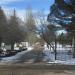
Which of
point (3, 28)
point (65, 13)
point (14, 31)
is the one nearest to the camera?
point (65, 13)

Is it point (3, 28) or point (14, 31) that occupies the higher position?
point (3, 28)

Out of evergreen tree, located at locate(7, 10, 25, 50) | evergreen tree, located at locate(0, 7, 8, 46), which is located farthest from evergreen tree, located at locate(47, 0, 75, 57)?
evergreen tree, located at locate(7, 10, 25, 50)

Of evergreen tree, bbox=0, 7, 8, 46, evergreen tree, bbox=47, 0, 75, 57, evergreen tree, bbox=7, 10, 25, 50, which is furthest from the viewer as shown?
evergreen tree, bbox=7, 10, 25, 50

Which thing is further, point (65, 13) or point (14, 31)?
point (14, 31)

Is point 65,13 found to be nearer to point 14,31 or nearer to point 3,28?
point 3,28

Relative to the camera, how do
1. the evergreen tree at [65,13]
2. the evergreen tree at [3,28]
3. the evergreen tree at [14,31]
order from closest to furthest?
the evergreen tree at [65,13] → the evergreen tree at [3,28] → the evergreen tree at [14,31]

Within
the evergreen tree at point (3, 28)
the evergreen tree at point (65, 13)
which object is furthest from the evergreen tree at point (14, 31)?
the evergreen tree at point (65, 13)

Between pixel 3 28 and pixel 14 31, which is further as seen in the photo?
pixel 14 31

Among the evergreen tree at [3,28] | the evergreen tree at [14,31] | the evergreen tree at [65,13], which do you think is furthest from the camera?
the evergreen tree at [14,31]

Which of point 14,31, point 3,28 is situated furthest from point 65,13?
point 14,31

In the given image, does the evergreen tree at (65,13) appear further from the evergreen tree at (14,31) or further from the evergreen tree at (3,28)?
the evergreen tree at (14,31)

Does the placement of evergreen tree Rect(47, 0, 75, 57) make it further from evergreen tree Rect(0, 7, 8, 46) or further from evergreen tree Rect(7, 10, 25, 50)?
evergreen tree Rect(7, 10, 25, 50)

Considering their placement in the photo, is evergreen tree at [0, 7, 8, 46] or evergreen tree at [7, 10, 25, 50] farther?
evergreen tree at [7, 10, 25, 50]

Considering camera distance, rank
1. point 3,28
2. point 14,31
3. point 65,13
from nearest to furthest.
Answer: point 65,13
point 3,28
point 14,31
